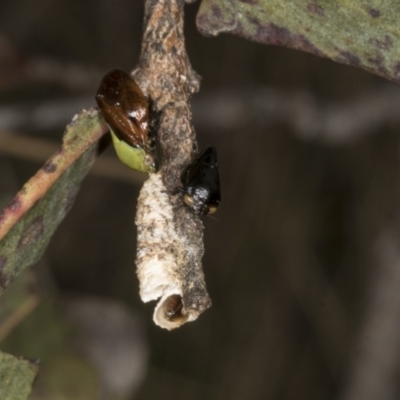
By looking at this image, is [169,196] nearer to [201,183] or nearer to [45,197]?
[201,183]

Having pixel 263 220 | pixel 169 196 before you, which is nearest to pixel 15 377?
pixel 169 196

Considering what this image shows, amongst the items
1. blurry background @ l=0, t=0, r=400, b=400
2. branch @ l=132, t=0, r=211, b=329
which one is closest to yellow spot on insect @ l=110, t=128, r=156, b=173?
branch @ l=132, t=0, r=211, b=329

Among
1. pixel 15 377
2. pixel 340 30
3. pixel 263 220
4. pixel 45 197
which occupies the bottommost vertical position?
pixel 263 220

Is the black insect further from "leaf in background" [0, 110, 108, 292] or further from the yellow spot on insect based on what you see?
"leaf in background" [0, 110, 108, 292]

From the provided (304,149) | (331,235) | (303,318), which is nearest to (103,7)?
(304,149)

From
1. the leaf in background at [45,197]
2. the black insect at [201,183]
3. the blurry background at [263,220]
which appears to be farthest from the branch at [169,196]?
the blurry background at [263,220]

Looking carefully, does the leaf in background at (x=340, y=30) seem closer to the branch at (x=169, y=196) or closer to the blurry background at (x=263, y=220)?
the branch at (x=169, y=196)
